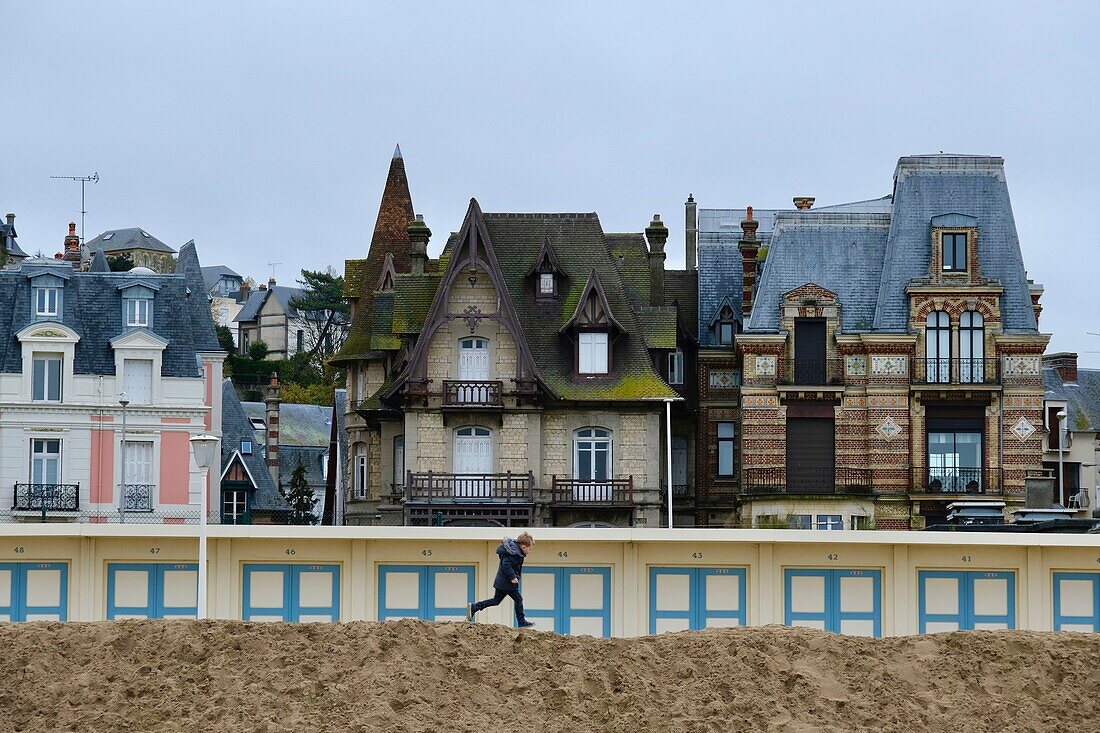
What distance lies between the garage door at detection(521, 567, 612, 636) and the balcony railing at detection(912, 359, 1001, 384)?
23507mm

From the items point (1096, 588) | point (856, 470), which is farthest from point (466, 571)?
point (856, 470)

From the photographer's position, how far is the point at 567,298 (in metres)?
63.4

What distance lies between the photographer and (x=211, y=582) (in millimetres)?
41156

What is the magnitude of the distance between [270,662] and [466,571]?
43.8 ft

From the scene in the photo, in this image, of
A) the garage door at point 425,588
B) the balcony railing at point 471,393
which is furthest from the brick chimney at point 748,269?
the garage door at point 425,588

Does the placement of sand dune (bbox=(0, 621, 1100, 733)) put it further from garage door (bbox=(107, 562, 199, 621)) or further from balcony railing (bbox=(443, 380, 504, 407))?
balcony railing (bbox=(443, 380, 504, 407))

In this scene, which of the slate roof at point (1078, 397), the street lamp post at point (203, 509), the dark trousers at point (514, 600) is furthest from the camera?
the slate roof at point (1078, 397)

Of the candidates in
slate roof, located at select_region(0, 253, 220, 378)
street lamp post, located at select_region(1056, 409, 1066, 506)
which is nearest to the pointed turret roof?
slate roof, located at select_region(0, 253, 220, 378)

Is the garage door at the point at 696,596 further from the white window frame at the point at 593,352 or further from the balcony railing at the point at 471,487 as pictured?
the white window frame at the point at 593,352

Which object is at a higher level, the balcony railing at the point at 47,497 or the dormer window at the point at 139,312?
the dormer window at the point at 139,312

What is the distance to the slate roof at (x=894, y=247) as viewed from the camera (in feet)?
208

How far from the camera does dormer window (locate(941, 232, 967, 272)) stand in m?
63.7

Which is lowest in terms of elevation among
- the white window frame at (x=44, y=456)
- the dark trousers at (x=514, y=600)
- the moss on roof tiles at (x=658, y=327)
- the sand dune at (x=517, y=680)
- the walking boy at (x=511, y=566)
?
the sand dune at (x=517, y=680)

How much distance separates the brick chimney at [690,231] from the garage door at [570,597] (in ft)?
109
